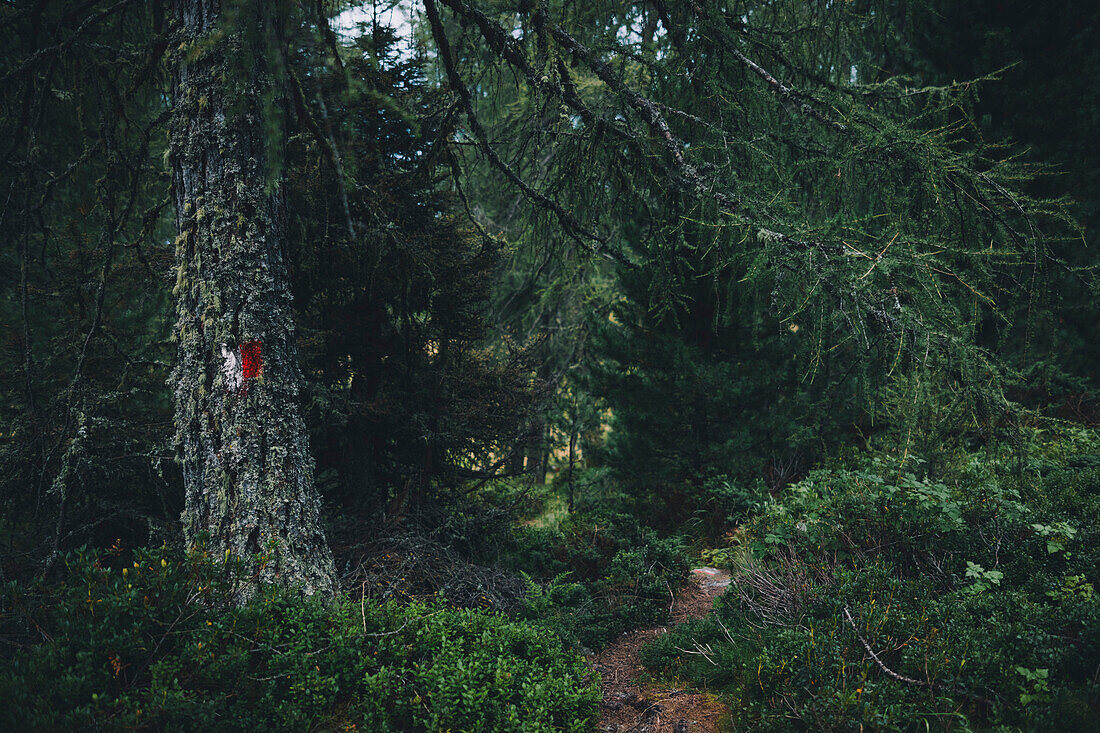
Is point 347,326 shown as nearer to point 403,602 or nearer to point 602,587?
point 403,602

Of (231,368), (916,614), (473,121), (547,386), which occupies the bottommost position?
(916,614)

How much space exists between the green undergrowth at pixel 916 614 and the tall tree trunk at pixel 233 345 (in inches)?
105

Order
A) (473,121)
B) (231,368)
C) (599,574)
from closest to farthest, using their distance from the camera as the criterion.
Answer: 1. (231,368)
2. (473,121)
3. (599,574)

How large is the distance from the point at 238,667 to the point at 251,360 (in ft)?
5.60

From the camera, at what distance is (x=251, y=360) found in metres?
3.35

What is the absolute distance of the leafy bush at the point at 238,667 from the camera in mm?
2186

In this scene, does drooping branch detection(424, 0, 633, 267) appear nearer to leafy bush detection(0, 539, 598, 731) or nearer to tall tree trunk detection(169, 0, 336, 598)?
tall tree trunk detection(169, 0, 336, 598)

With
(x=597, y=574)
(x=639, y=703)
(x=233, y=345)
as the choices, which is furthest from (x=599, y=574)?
(x=233, y=345)

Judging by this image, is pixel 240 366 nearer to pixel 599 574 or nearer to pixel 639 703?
pixel 639 703

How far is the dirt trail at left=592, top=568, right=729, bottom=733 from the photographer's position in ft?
10.9

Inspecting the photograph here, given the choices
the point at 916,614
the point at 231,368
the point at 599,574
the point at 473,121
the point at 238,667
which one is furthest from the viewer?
the point at 599,574

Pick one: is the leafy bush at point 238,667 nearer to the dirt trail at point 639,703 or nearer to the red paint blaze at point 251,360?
the dirt trail at point 639,703

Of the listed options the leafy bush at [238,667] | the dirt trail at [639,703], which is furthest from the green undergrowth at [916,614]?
the leafy bush at [238,667]

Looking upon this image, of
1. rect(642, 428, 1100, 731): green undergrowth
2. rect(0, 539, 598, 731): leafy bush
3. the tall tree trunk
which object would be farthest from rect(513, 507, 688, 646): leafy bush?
the tall tree trunk
